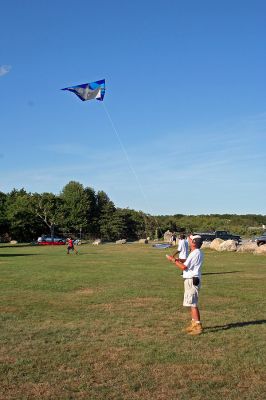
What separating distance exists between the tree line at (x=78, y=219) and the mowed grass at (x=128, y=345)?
63784mm

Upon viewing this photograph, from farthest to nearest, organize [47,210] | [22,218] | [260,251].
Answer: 1. [47,210]
2. [22,218]
3. [260,251]

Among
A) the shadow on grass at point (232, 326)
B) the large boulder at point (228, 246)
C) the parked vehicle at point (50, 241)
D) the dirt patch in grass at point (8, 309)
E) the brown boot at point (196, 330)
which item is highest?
the parked vehicle at point (50, 241)

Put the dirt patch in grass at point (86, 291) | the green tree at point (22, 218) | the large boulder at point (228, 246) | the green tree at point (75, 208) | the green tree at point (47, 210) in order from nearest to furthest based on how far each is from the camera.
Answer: the dirt patch in grass at point (86, 291), the large boulder at point (228, 246), the green tree at point (22, 218), the green tree at point (47, 210), the green tree at point (75, 208)

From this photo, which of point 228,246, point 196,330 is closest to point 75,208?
point 228,246

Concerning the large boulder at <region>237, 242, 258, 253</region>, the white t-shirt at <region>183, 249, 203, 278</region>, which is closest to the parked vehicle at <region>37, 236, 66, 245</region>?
the large boulder at <region>237, 242, 258, 253</region>

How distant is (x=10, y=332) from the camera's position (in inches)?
367

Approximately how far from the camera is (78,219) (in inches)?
3509

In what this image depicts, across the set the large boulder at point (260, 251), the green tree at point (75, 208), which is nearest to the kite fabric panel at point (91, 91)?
the large boulder at point (260, 251)

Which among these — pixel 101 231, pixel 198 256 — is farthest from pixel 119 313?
pixel 101 231

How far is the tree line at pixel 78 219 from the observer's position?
80.2 meters

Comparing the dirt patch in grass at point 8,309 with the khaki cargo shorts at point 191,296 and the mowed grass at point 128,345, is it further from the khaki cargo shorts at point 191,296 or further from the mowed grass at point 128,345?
the khaki cargo shorts at point 191,296

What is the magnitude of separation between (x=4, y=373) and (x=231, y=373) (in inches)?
122

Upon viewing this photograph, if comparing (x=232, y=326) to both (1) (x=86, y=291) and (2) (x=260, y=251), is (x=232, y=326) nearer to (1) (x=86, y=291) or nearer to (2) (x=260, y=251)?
(1) (x=86, y=291)

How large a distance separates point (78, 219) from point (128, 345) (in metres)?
81.4
